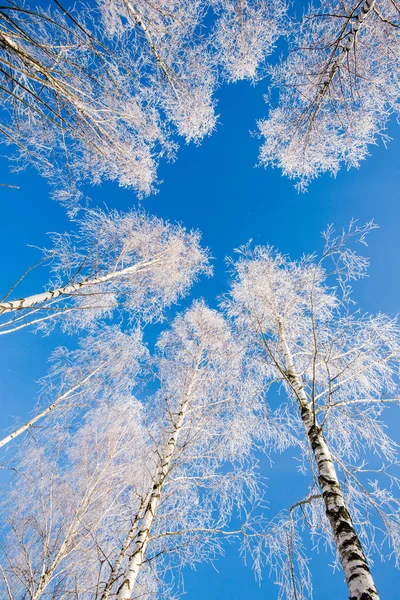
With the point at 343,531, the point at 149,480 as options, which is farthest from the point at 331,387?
the point at 149,480

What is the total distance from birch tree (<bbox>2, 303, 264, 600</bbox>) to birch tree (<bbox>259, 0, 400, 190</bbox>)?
4009 millimetres

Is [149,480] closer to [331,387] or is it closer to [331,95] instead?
[331,387]

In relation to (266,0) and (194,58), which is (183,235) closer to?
(194,58)

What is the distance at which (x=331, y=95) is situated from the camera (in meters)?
3.94

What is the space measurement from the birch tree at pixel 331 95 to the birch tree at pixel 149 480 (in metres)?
4.01

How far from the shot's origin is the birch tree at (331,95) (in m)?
4.09

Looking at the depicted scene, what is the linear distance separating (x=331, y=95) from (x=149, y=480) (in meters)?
6.94

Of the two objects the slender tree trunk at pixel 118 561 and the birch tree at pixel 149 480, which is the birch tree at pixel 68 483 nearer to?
the birch tree at pixel 149 480

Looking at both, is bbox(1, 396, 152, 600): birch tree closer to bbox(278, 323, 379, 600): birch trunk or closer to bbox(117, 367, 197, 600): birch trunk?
bbox(117, 367, 197, 600): birch trunk

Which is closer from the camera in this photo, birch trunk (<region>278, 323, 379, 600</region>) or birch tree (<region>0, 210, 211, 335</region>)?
birch trunk (<region>278, 323, 379, 600</region>)

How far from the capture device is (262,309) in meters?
5.74

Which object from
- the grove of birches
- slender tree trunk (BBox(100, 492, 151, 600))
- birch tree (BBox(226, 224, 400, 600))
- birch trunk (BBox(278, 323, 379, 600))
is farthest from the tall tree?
slender tree trunk (BBox(100, 492, 151, 600))

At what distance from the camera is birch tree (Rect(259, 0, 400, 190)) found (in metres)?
4.09

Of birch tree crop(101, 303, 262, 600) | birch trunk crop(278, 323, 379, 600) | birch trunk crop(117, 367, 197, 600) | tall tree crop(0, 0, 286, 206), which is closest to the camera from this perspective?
birch trunk crop(278, 323, 379, 600)
